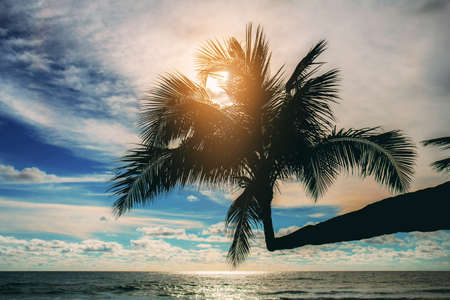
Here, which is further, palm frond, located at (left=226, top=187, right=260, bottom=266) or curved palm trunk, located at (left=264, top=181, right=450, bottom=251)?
palm frond, located at (left=226, top=187, right=260, bottom=266)

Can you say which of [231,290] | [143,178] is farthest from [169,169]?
[231,290]

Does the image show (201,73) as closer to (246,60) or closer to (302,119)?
(246,60)

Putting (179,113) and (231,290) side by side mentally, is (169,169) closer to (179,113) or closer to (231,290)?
(179,113)

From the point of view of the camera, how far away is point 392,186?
14.2ft

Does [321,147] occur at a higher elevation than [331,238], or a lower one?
higher

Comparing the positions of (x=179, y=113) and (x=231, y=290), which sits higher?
(x=179, y=113)

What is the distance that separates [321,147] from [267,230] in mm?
1520

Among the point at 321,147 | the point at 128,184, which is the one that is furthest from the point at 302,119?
the point at 128,184

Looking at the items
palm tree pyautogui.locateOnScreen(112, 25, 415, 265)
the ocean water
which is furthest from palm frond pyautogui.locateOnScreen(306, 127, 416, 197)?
the ocean water

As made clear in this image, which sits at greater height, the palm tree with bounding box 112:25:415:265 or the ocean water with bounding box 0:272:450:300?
the palm tree with bounding box 112:25:415:265

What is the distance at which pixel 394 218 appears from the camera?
8.28 ft

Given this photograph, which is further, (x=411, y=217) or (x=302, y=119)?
(x=302, y=119)

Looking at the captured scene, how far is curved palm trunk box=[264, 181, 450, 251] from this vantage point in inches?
89.8

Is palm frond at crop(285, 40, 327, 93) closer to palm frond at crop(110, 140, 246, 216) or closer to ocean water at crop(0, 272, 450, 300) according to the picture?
palm frond at crop(110, 140, 246, 216)
